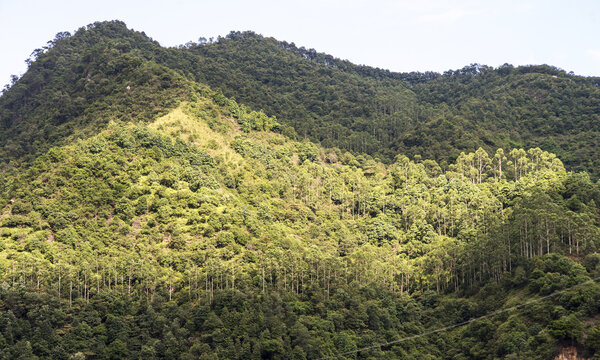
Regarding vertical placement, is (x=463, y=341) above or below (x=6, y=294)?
below

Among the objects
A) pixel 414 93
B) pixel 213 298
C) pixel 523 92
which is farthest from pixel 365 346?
pixel 414 93

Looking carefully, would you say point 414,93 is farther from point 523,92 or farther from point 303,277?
point 303,277

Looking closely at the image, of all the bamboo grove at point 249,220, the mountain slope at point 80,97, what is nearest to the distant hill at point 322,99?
the mountain slope at point 80,97

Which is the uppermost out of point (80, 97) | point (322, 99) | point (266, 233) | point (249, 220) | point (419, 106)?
point (322, 99)

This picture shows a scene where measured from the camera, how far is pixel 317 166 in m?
116

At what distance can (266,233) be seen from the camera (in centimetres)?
8981

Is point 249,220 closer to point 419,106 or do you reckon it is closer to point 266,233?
point 266,233

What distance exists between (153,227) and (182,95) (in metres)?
39.2

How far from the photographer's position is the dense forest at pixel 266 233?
233ft

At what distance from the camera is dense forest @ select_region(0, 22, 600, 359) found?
70938 millimetres

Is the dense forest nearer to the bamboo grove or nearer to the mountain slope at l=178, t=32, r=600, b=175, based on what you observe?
the bamboo grove

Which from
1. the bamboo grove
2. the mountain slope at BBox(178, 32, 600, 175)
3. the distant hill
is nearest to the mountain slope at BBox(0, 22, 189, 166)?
the distant hill

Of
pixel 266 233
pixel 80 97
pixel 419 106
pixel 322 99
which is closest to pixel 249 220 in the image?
pixel 266 233

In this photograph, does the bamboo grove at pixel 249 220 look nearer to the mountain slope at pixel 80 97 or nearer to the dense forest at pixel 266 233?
the dense forest at pixel 266 233
